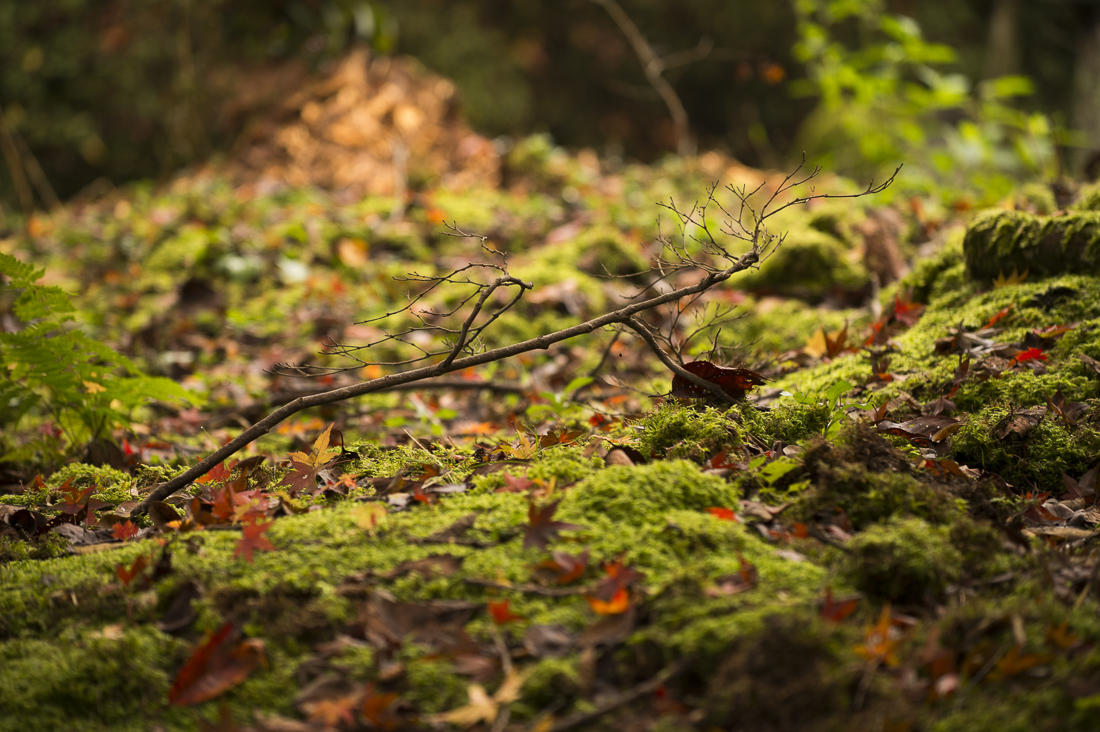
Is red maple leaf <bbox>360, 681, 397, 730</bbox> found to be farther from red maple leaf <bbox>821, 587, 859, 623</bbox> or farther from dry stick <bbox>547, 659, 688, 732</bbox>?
red maple leaf <bbox>821, 587, 859, 623</bbox>

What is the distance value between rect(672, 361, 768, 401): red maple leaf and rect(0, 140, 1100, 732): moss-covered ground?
0.05 meters

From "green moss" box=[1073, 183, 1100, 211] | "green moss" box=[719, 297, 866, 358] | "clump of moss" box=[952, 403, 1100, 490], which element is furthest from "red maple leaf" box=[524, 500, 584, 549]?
"green moss" box=[1073, 183, 1100, 211]

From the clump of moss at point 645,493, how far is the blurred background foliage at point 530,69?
690 cm

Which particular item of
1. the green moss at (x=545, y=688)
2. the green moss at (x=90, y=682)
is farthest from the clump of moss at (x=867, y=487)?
the green moss at (x=90, y=682)

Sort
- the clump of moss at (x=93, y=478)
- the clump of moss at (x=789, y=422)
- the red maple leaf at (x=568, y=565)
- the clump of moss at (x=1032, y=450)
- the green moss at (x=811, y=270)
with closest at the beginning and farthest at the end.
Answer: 1. the red maple leaf at (x=568, y=565)
2. the clump of moss at (x=1032, y=450)
3. the clump of moss at (x=789, y=422)
4. the clump of moss at (x=93, y=478)
5. the green moss at (x=811, y=270)

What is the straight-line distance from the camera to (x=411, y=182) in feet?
24.5

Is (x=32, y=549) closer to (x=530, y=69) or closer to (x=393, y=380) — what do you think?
(x=393, y=380)

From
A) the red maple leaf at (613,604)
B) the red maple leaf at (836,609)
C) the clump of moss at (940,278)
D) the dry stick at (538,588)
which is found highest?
the clump of moss at (940,278)

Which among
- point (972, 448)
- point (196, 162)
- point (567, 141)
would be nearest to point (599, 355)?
point (972, 448)

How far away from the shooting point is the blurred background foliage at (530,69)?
8.58m

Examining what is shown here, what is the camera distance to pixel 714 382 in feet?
8.02

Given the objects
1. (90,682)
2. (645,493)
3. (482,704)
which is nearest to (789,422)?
(645,493)

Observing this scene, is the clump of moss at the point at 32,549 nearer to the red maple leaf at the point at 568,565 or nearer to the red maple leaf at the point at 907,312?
the red maple leaf at the point at 568,565

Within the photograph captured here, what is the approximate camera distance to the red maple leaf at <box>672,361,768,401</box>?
2395 mm
